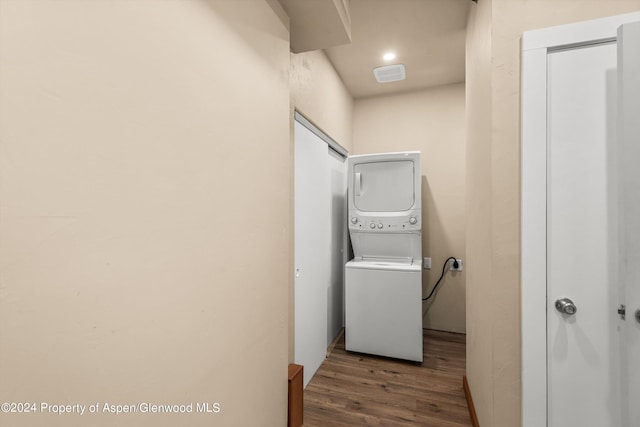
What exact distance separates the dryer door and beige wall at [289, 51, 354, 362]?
17.2 inches

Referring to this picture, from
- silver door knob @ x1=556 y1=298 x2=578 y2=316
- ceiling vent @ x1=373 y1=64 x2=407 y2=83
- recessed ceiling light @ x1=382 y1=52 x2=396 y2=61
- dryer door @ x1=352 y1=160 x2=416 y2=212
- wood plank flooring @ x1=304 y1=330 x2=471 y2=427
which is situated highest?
recessed ceiling light @ x1=382 y1=52 x2=396 y2=61

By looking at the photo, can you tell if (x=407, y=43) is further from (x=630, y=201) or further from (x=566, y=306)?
(x=566, y=306)

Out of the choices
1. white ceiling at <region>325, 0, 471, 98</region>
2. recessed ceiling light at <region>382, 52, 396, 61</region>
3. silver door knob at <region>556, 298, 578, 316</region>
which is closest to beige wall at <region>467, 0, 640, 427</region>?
silver door knob at <region>556, 298, 578, 316</region>

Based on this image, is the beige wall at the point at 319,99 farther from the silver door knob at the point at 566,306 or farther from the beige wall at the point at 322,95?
the silver door knob at the point at 566,306

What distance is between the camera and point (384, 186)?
8.82ft

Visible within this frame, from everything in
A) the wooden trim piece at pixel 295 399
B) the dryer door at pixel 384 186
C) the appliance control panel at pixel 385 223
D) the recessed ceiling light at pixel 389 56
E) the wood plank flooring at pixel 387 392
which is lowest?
the wood plank flooring at pixel 387 392

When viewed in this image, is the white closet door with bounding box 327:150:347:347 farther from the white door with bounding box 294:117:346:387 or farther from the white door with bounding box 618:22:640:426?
the white door with bounding box 618:22:640:426

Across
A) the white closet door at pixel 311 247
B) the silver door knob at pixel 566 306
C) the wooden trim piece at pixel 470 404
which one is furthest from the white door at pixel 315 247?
the silver door knob at pixel 566 306

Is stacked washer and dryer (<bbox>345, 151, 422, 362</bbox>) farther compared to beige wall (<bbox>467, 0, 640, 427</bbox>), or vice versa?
stacked washer and dryer (<bbox>345, 151, 422, 362</bbox>)

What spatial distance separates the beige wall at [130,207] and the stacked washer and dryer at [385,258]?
5.02ft

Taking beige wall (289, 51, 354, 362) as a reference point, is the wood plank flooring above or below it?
below

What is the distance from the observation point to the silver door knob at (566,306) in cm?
113

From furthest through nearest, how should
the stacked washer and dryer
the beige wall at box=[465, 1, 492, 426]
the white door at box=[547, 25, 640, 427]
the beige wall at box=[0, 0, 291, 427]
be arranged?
the stacked washer and dryer → the beige wall at box=[465, 1, 492, 426] → the white door at box=[547, 25, 640, 427] → the beige wall at box=[0, 0, 291, 427]

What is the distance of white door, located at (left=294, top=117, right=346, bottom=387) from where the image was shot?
1989 mm
